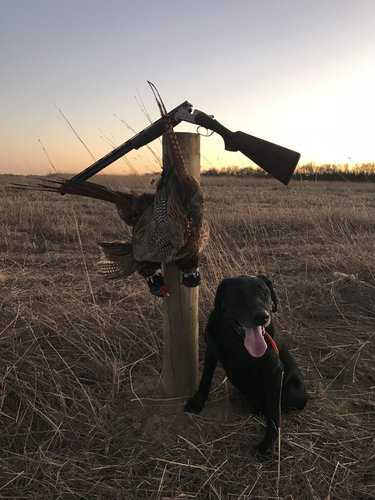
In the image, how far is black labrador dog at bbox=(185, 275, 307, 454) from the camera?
1.78m

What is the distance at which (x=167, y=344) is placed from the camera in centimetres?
221

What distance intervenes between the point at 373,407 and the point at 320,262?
3.12 meters

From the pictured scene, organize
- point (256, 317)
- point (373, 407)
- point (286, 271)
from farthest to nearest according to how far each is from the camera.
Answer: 1. point (286, 271)
2. point (373, 407)
3. point (256, 317)

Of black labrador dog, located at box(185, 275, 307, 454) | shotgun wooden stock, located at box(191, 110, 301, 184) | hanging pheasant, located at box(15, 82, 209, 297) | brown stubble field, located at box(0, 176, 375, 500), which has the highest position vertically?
shotgun wooden stock, located at box(191, 110, 301, 184)

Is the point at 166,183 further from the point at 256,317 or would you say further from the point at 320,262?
the point at 320,262

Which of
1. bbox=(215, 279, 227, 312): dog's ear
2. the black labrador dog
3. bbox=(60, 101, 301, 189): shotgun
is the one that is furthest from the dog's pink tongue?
bbox=(60, 101, 301, 189): shotgun

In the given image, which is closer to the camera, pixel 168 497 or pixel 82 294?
pixel 168 497

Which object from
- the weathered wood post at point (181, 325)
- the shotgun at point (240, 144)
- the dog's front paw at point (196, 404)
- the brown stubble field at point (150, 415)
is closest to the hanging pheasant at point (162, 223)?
the weathered wood post at point (181, 325)

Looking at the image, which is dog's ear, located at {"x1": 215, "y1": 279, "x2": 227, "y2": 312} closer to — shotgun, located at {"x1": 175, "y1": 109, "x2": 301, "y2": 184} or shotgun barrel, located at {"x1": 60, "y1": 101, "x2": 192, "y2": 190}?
shotgun, located at {"x1": 175, "y1": 109, "x2": 301, "y2": 184}

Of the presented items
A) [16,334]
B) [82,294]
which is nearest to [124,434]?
[16,334]

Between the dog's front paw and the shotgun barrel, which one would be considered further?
the dog's front paw

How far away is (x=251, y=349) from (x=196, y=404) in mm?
701

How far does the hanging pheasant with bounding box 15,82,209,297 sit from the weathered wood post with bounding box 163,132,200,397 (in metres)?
0.14

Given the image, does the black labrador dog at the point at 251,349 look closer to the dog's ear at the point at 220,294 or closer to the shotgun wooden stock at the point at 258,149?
the dog's ear at the point at 220,294
